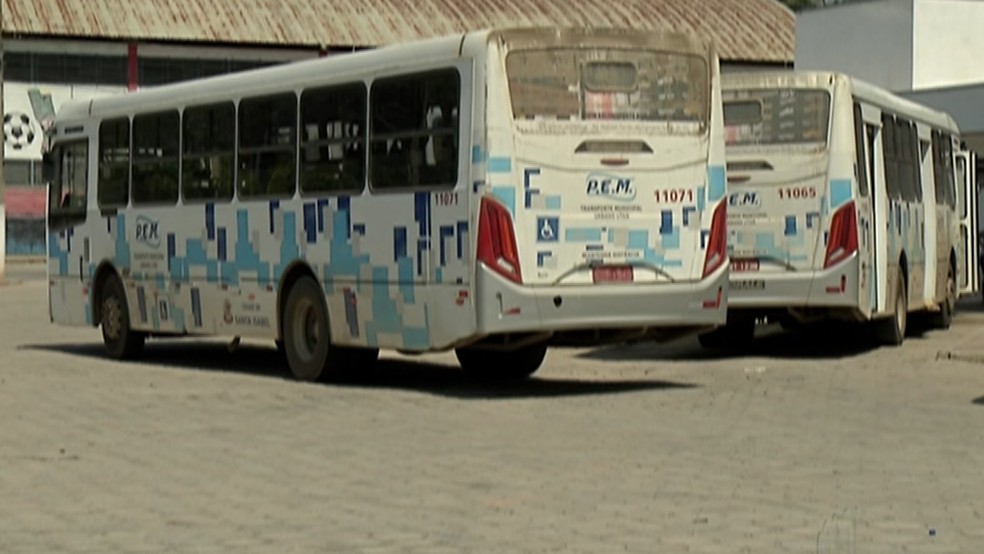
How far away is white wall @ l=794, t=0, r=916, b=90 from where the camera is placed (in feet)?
138

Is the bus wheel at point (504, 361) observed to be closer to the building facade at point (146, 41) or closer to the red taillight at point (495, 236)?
the red taillight at point (495, 236)

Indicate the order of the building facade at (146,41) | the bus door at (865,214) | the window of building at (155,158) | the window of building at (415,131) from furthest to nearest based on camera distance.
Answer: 1. the building facade at (146,41)
2. the bus door at (865,214)
3. the window of building at (155,158)
4. the window of building at (415,131)

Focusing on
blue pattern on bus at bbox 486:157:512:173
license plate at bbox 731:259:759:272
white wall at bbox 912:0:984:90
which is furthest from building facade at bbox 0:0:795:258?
blue pattern on bus at bbox 486:157:512:173

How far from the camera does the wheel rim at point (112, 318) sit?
23.1m

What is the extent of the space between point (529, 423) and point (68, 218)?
10.1 meters

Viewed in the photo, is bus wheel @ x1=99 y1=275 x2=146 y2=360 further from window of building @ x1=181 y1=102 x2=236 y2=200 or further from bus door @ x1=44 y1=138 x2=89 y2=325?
window of building @ x1=181 y1=102 x2=236 y2=200

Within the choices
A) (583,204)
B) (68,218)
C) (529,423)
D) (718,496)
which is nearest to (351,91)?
(583,204)

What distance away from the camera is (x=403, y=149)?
18.3 m

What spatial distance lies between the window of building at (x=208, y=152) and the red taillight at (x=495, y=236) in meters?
4.28

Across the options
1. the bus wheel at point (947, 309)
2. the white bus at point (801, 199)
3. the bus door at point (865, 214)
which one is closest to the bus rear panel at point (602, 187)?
the white bus at point (801, 199)

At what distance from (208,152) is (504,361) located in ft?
12.0

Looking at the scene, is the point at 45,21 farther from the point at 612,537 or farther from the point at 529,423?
the point at 612,537

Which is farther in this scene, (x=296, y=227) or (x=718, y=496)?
(x=296, y=227)

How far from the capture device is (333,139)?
19188 mm
